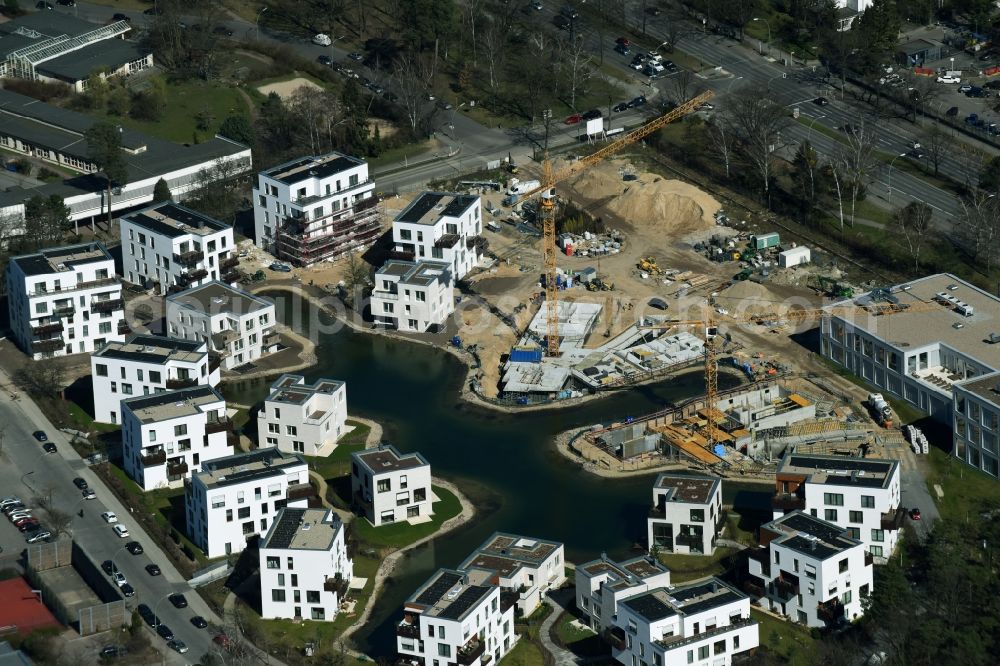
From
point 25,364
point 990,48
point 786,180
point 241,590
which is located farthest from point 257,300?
point 990,48

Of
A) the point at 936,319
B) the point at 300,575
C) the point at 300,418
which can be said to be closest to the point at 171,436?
the point at 300,418

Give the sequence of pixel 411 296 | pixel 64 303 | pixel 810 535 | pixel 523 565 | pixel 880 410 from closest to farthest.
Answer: pixel 523 565 → pixel 810 535 → pixel 880 410 → pixel 64 303 → pixel 411 296

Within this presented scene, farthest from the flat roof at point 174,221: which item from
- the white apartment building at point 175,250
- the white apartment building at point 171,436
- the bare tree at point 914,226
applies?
the bare tree at point 914,226

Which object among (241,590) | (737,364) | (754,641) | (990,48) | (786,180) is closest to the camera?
(754,641)

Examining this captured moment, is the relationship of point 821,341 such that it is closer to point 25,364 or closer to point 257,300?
point 257,300

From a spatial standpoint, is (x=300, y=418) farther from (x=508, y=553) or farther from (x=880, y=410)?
(x=880, y=410)

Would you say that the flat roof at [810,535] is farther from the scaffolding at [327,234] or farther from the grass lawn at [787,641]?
the scaffolding at [327,234]
